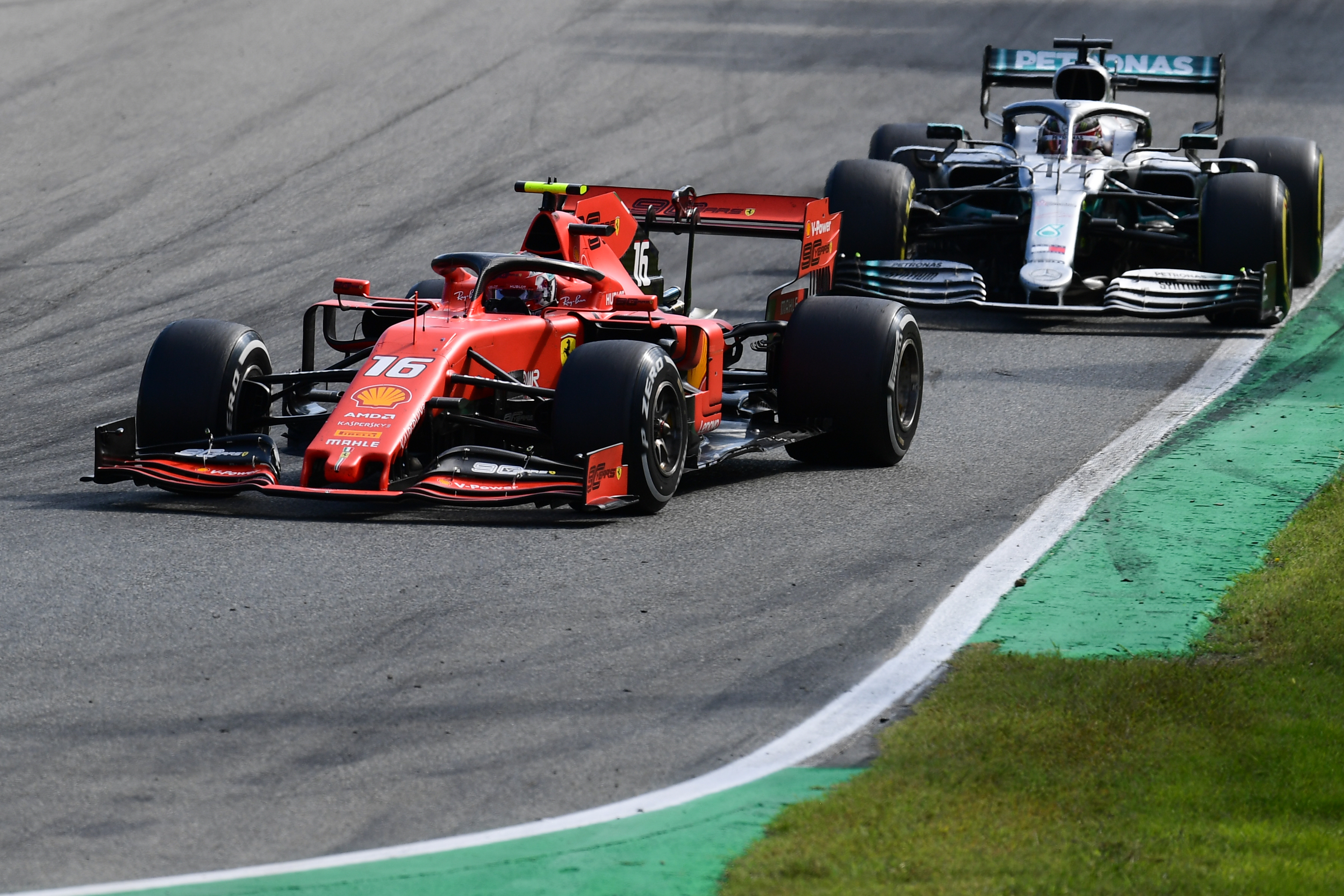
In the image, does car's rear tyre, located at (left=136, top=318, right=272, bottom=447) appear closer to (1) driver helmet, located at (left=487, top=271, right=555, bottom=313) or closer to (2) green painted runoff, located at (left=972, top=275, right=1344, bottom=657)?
(1) driver helmet, located at (left=487, top=271, right=555, bottom=313)

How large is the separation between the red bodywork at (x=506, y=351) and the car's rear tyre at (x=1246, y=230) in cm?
452

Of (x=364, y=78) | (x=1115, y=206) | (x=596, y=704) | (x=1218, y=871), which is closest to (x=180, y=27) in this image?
(x=364, y=78)

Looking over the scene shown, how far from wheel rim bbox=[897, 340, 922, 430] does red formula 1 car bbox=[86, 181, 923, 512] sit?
13mm

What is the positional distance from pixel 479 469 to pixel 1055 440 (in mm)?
3886

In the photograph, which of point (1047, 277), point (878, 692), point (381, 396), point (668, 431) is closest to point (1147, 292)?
point (1047, 277)

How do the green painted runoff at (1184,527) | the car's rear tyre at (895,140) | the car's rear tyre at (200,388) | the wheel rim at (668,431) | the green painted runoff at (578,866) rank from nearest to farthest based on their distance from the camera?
the green painted runoff at (578,866)
the green painted runoff at (1184,527)
the wheel rim at (668,431)
the car's rear tyre at (200,388)
the car's rear tyre at (895,140)

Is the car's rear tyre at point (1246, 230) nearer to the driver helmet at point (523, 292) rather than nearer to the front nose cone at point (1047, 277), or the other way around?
the front nose cone at point (1047, 277)

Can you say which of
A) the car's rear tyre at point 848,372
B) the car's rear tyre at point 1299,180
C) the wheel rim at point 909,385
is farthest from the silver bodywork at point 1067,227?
the car's rear tyre at point 848,372

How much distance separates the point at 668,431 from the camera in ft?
29.5

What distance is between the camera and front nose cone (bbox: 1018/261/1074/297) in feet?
46.5

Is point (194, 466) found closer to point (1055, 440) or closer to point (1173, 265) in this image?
point (1055, 440)

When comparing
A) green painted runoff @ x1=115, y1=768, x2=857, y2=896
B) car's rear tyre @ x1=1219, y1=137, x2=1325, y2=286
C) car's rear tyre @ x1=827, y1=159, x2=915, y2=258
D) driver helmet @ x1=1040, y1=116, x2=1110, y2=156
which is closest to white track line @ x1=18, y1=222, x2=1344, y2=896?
green painted runoff @ x1=115, y1=768, x2=857, y2=896

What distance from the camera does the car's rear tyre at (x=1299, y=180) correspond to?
52.6 ft

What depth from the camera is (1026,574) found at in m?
7.70
